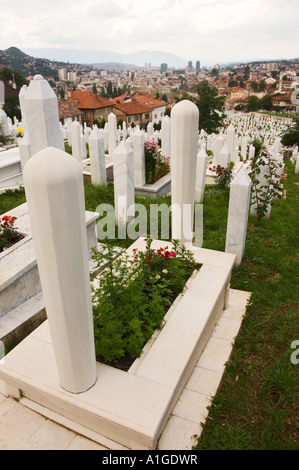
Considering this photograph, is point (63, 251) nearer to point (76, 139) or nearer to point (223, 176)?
point (223, 176)

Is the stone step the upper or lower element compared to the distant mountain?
lower

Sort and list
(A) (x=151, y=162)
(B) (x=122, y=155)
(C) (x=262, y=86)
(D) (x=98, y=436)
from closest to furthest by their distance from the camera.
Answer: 1. (D) (x=98, y=436)
2. (B) (x=122, y=155)
3. (A) (x=151, y=162)
4. (C) (x=262, y=86)

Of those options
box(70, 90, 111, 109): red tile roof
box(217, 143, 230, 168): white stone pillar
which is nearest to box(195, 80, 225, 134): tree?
box(70, 90, 111, 109): red tile roof

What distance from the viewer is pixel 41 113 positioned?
3488 mm

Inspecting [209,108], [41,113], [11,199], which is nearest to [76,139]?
[11,199]

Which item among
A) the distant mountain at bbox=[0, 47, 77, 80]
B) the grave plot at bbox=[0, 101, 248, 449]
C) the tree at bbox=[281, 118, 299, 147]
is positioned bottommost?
the tree at bbox=[281, 118, 299, 147]

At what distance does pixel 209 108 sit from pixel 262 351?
28882 millimetres

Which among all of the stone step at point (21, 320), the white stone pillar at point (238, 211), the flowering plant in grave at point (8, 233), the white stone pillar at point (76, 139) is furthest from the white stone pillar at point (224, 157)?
the stone step at point (21, 320)

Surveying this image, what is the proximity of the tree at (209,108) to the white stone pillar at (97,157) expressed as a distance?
75.9ft

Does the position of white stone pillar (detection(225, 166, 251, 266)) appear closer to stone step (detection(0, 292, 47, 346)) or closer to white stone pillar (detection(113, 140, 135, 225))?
white stone pillar (detection(113, 140, 135, 225))

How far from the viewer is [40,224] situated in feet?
6.08

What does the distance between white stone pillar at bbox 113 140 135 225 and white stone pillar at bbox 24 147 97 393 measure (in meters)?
3.80

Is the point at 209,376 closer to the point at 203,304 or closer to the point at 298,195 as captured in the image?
the point at 203,304

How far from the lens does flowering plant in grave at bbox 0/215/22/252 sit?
4.20m
